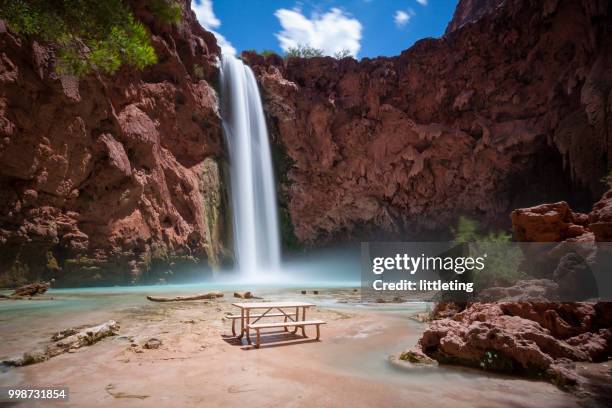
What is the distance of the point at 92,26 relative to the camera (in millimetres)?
4059

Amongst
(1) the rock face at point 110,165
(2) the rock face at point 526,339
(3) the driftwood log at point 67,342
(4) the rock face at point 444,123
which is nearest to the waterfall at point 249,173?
(1) the rock face at point 110,165

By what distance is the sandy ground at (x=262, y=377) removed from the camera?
12.4ft

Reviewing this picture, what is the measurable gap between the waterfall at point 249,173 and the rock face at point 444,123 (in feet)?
5.26

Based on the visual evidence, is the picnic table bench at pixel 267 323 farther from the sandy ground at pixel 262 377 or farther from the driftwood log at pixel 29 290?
the driftwood log at pixel 29 290

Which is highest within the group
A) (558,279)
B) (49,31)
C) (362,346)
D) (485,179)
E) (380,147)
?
(380,147)

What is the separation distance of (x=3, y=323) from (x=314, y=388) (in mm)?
6959

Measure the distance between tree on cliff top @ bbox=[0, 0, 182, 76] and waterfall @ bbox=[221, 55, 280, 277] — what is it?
20255mm

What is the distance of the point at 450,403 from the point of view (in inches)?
147

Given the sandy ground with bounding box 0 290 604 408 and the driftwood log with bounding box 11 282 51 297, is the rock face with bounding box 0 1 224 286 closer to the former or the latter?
the driftwood log with bounding box 11 282 51 297

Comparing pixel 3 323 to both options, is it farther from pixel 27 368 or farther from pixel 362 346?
pixel 362 346

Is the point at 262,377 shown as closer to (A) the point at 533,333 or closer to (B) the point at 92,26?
(A) the point at 533,333

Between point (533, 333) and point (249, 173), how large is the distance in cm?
2185

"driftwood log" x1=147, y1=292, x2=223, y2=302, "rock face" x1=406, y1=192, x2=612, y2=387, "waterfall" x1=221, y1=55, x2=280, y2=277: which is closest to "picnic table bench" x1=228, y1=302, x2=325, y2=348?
"rock face" x1=406, y1=192, x2=612, y2=387

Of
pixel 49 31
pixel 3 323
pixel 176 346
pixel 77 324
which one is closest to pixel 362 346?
pixel 176 346
